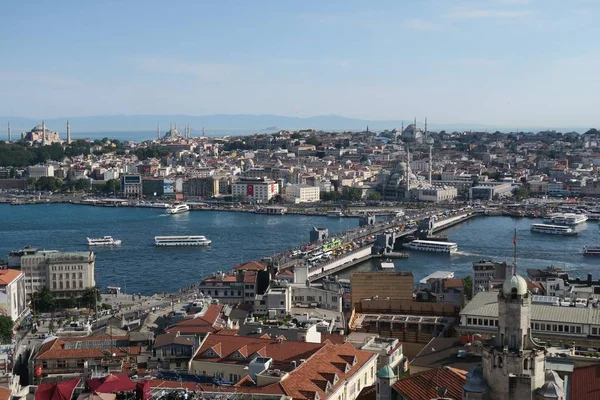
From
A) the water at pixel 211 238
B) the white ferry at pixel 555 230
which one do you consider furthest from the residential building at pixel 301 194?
the white ferry at pixel 555 230

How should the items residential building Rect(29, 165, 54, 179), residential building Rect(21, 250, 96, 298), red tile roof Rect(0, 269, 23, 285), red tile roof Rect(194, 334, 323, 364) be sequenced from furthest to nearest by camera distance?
1. residential building Rect(29, 165, 54, 179)
2. residential building Rect(21, 250, 96, 298)
3. red tile roof Rect(0, 269, 23, 285)
4. red tile roof Rect(194, 334, 323, 364)

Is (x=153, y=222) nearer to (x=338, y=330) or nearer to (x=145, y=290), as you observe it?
(x=145, y=290)

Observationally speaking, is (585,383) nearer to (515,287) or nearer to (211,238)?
(515,287)

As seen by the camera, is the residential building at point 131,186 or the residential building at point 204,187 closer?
the residential building at point 204,187

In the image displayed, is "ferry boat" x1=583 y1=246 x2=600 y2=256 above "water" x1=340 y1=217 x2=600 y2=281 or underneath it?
above

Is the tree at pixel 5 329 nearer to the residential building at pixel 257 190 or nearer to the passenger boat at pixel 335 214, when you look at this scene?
the passenger boat at pixel 335 214

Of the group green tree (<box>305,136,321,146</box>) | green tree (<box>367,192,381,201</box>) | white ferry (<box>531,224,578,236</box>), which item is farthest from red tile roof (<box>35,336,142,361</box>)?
green tree (<box>305,136,321,146</box>)

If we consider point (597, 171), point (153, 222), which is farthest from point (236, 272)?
point (597, 171)

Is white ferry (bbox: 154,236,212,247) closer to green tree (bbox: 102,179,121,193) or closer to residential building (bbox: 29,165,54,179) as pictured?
green tree (bbox: 102,179,121,193)
